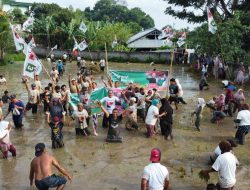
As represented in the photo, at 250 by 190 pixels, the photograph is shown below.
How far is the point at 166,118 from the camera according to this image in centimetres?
1324

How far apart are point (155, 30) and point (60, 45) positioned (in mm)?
13559

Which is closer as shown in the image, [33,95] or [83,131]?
[83,131]

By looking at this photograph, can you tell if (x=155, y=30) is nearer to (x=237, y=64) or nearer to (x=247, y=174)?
(x=237, y=64)

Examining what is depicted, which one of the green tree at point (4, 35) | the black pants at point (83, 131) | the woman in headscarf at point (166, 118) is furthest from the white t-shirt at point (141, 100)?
the green tree at point (4, 35)

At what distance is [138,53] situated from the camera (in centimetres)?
4453

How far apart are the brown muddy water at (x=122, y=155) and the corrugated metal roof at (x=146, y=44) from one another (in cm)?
3799

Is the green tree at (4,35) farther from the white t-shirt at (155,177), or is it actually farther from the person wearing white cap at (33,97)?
the white t-shirt at (155,177)

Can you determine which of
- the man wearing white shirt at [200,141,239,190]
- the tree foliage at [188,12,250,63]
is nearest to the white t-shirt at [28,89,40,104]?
the man wearing white shirt at [200,141,239,190]

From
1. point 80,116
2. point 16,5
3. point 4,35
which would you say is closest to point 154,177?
point 80,116

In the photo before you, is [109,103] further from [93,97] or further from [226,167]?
[226,167]

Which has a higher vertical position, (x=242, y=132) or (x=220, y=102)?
(x=220, y=102)

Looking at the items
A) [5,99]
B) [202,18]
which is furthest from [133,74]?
[202,18]

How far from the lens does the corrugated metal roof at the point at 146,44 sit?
54250 millimetres

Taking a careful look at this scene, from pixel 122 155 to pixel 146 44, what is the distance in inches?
1738
